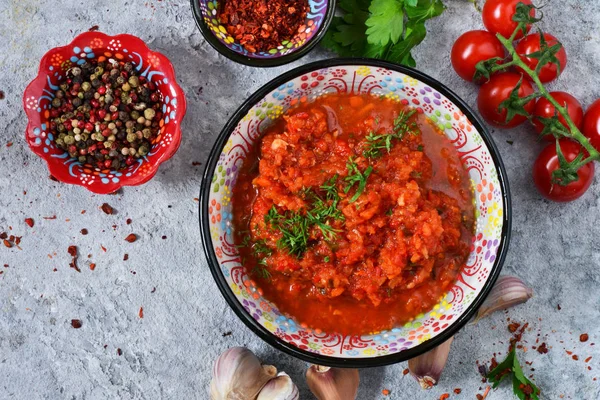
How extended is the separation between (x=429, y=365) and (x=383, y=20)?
1907 millimetres

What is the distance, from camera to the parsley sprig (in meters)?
2.95

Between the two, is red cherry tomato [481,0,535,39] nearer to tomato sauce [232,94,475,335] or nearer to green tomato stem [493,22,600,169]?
green tomato stem [493,22,600,169]

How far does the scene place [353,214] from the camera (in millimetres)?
2812

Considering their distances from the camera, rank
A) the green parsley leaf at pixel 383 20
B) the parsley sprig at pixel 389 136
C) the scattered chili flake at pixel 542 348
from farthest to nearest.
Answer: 1. the scattered chili flake at pixel 542 348
2. the green parsley leaf at pixel 383 20
3. the parsley sprig at pixel 389 136

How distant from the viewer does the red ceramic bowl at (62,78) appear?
3174 millimetres

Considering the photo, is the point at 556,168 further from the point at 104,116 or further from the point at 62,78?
the point at 62,78

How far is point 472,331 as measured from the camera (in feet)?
11.2

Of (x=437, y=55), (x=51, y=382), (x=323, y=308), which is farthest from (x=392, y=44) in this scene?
(x=51, y=382)

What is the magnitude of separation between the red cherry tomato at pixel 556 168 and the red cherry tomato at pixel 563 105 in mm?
125

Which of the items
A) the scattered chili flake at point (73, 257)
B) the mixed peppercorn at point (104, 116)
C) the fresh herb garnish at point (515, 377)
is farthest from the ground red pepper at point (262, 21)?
the fresh herb garnish at point (515, 377)

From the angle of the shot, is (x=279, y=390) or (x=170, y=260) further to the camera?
(x=170, y=260)

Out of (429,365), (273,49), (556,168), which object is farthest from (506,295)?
(273,49)

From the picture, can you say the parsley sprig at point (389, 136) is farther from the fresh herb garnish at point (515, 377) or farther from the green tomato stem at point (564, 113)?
the fresh herb garnish at point (515, 377)

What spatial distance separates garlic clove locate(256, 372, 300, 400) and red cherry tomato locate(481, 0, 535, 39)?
2287mm
